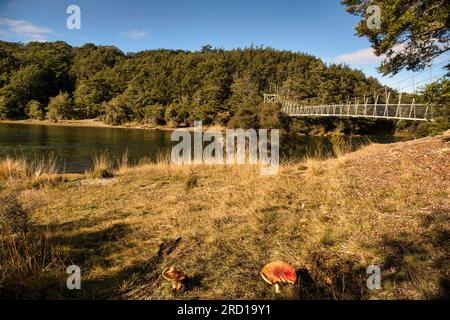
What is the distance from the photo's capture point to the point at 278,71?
7694cm

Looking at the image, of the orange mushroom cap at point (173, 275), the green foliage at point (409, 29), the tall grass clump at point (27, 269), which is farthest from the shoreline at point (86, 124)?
the orange mushroom cap at point (173, 275)

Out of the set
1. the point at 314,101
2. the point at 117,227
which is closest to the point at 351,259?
the point at 117,227

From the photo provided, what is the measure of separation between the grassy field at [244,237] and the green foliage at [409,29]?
208cm

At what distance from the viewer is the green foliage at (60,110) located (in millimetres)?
47906

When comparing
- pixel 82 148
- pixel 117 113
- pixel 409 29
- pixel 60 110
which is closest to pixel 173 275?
pixel 409 29

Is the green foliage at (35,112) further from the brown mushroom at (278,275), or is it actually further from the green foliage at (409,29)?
the brown mushroom at (278,275)

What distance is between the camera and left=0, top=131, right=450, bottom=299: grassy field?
2.24 meters

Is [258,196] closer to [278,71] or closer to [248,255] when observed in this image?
[248,255]

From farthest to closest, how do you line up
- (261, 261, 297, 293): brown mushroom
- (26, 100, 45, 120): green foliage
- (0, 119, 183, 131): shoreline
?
(26, 100, 45, 120): green foliage < (0, 119, 183, 131): shoreline < (261, 261, 297, 293): brown mushroom

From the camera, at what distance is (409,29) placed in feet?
17.1

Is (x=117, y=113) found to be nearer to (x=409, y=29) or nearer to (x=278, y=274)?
(x=409, y=29)

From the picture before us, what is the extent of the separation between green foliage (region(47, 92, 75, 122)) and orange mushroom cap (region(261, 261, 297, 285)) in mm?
53715

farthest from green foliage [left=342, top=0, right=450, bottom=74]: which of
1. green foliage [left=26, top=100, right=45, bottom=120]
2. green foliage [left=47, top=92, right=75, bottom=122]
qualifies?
green foliage [left=26, top=100, right=45, bottom=120]

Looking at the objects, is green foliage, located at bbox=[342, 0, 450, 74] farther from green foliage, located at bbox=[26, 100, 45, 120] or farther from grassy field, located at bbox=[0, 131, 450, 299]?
green foliage, located at bbox=[26, 100, 45, 120]
